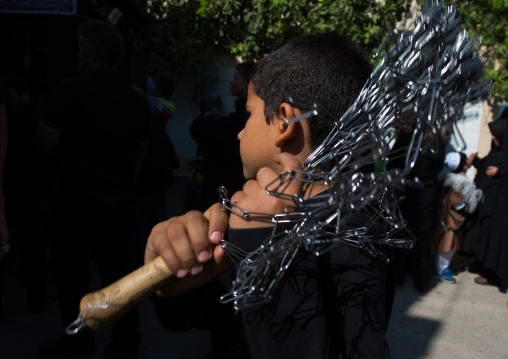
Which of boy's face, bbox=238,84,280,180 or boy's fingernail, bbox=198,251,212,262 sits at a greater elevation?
boy's face, bbox=238,84,280,180

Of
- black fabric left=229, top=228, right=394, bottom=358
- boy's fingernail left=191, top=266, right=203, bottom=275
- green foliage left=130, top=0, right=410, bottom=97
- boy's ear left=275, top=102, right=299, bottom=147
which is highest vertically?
green foliage left=130, top=0, right=410, bottom=97

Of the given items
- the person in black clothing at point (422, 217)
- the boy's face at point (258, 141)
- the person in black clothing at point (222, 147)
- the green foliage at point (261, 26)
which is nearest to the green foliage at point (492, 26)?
the green foliage at point (261, 26)

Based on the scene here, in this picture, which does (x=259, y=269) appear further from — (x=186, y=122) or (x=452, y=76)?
(x=186, y=122)

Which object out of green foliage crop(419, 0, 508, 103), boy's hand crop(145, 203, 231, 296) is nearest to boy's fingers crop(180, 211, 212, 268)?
boy's hand crop(145, 203, 231, 296)

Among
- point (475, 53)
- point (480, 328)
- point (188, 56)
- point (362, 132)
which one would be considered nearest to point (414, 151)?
point (362, 132)

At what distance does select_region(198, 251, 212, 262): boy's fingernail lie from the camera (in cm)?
95

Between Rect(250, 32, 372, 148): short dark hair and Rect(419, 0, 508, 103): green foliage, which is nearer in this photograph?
Rect(250, 32, 372, 148): short dark hair

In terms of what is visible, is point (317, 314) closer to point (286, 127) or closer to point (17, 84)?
point (286, 127)

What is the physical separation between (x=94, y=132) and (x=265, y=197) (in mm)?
2067

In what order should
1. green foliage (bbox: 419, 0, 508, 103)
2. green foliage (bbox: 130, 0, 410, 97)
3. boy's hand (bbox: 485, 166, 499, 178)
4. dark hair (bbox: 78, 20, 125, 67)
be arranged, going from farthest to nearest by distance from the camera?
1. green foliage (bbox: 419, 0, 508, 103)
2. green foliage (bbox: 130, 0, 410, 97)
3. boy's hand (bbox: 485, 166, 499, 178)
4. dark hair (bbox: 78, 20, 125, 67)

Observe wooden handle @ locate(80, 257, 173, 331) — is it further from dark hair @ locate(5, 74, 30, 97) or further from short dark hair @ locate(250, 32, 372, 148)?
dark hair @ locate(5, 74, 30, 97)

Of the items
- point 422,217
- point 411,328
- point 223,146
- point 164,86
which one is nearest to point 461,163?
point 422,217

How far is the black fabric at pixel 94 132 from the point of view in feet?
8.71

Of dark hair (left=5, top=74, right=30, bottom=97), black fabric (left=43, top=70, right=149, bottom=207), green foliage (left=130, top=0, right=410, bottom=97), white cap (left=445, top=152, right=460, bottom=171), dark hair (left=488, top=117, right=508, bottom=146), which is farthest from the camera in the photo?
green foliage (left=130, top=0, right=410, bottom=97)
